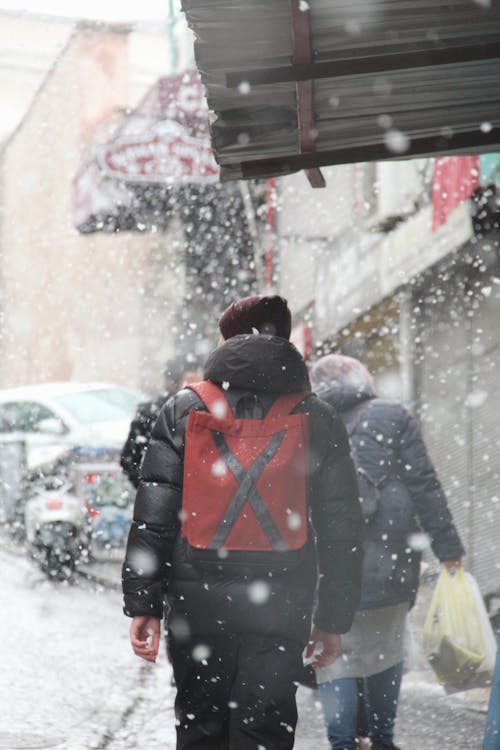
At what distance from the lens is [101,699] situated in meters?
6.96

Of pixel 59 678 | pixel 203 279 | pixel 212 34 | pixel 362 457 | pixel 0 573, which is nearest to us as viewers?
pixel 212 34

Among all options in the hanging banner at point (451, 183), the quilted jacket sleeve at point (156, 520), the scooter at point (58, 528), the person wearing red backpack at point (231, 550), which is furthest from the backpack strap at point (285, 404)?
the scooter at point (58, 528)

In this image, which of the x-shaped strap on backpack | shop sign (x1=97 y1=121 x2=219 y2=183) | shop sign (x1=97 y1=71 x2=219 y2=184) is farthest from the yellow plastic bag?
shop sign (x1=97 y1=121 x2=219 y2=183)

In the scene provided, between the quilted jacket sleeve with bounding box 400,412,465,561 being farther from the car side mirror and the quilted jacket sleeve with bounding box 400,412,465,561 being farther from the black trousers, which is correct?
the car side mirror

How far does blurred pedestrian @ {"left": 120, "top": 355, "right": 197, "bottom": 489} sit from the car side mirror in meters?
7.17

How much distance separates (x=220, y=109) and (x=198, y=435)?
1262mm

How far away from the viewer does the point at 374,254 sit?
14.5m

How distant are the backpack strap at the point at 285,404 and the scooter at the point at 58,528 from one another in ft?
28.0

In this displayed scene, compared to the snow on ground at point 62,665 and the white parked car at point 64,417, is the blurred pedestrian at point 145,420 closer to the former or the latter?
the snow on ground at point 62,665

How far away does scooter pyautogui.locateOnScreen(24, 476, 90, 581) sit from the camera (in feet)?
39.7

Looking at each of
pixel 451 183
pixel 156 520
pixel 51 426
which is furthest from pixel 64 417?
pixel 156 520

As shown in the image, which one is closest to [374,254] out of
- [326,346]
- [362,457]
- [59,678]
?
[326,346]

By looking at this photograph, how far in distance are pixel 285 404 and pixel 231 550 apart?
0.48 metres

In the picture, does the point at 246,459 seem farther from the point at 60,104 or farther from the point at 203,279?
the point at 60,104
